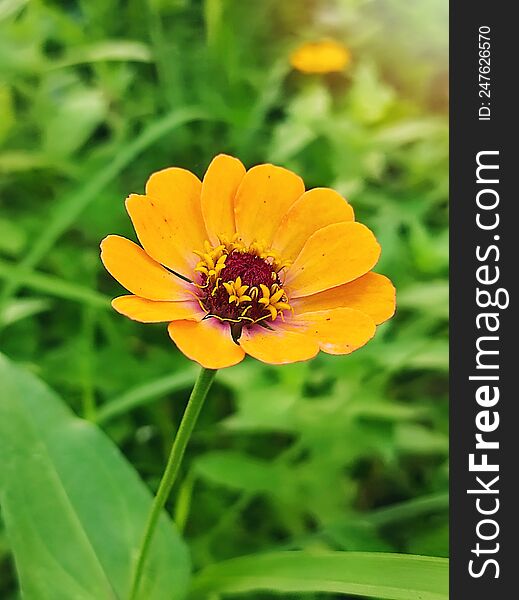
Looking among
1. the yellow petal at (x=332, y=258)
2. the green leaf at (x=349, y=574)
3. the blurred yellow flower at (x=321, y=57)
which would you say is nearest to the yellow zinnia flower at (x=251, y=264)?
the yellow petal at (x=332, y=258)

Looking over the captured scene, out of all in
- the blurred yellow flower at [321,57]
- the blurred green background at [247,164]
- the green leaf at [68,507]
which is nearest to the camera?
the green leaf at [68,507]

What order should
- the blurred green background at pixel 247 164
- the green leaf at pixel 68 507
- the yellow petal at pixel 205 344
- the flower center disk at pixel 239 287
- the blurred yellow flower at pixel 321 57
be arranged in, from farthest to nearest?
the blurred yellow flower at pixel 321 57 < the blurred green background at pixel 247 164 < the green leaf at pixel 68 507 < the flower center disk at pixel 239 287 < the yellow petal at pixel 205 344

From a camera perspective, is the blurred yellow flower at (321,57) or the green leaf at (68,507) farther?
the blurred yellow flower at (321,57)

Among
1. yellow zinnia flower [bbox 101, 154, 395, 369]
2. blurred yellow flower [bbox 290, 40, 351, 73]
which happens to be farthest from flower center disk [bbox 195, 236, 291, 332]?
blurred yellow flower [bbox 290, 40, 351, 73]

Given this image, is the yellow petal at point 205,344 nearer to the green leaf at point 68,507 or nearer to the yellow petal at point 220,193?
the yellow petal at point 220,193

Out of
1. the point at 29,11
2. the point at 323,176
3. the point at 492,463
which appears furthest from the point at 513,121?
the point at 29,11

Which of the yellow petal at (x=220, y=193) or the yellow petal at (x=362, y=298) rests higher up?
the yellow petal at (x=220, y=193)

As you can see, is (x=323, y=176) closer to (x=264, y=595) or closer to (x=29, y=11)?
(x=29, y=11)

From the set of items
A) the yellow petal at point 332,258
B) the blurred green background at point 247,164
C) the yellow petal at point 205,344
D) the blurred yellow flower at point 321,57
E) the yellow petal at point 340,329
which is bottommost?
the yellow petal at point 205,344
